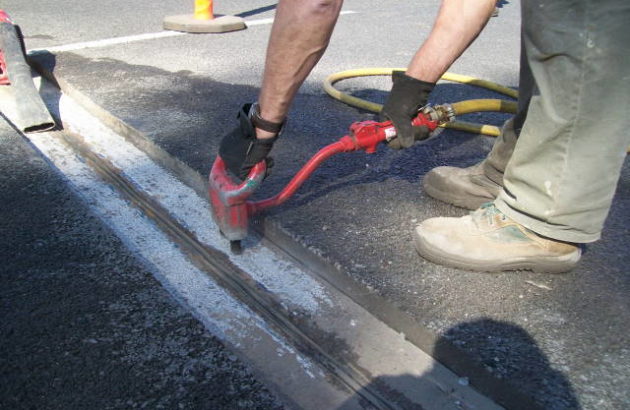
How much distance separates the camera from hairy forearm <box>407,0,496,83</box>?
72.8 inches

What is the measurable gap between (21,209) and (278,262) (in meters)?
0.99

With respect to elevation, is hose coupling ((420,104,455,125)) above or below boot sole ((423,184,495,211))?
above

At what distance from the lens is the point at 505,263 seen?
5.65 feet

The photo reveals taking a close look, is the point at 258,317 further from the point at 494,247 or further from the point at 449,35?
the point at 449,35

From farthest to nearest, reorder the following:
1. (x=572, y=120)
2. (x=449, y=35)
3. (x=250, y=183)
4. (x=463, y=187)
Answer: (x=463, y=187), (x=449, y=35), (x=250, y=183), (x=572, y=120)

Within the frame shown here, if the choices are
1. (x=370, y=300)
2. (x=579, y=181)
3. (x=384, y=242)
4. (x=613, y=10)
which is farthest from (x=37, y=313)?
(x=613, y=10)

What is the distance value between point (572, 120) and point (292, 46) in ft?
2.57

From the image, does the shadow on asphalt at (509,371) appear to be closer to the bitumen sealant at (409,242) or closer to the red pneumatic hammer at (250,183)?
the bitumen sealant at (409,242)

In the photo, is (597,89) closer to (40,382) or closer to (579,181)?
(579,181)

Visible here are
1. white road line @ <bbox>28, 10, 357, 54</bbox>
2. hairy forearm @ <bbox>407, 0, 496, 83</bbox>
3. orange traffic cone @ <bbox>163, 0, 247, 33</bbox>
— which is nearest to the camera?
hairy forearm @ <bbox>407, 0, 496, 83</bbox>

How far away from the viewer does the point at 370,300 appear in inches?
66.3

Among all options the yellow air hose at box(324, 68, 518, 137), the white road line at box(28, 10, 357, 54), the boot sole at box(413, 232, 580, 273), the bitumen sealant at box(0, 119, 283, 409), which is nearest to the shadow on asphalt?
the boot sole at box(413, 232, 580, 273)

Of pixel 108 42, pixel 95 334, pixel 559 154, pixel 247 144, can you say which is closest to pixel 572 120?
pixel 559 154

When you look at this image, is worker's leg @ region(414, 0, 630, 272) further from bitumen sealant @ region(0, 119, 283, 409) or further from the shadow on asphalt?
bitumen sealant @ region(0, 119, 283, 409)
